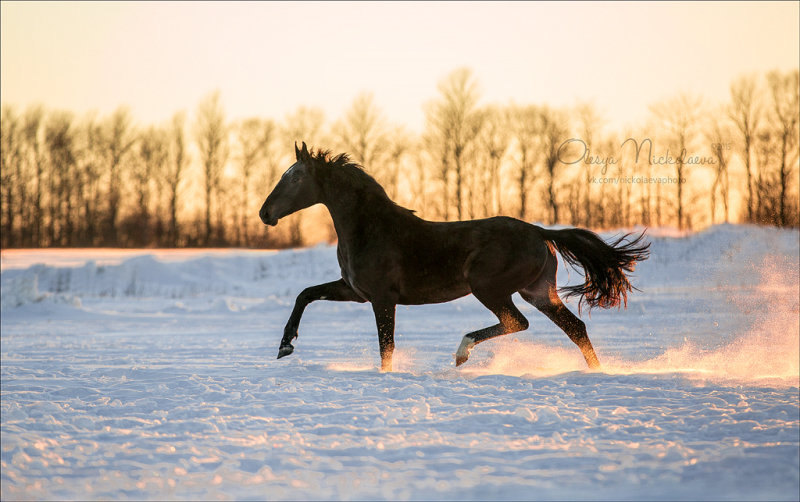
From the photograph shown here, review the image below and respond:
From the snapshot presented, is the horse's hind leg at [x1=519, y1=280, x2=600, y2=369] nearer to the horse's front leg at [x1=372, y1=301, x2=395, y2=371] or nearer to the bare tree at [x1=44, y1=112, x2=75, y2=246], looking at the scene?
the horse's front leg at [x1=372, y1=301, x2=395, y2=371]

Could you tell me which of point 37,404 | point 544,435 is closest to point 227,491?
point 544,435

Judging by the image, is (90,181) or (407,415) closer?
(407,415)

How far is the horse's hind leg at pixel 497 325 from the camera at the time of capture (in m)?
6.66

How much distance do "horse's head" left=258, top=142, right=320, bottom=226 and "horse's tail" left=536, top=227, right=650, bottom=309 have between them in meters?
2.22

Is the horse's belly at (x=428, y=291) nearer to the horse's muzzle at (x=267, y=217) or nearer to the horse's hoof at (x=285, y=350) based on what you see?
the horse's hoof at (x=285, y=350)

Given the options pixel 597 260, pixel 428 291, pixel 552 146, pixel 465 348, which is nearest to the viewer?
pixel 465 348

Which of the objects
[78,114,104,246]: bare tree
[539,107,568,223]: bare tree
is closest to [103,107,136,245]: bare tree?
[78,114,104,246]: bare tree

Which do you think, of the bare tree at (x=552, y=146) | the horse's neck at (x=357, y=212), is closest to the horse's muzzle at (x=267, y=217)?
the horse's neck at (x=357, y=212)

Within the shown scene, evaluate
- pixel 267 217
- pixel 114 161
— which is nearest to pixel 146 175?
pixel 114 161

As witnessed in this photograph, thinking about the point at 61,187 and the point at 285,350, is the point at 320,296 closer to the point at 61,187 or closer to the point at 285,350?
the point at 285,350

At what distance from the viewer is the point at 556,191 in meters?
33.3

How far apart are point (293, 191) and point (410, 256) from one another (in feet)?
4.00

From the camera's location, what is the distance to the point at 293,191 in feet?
22.7

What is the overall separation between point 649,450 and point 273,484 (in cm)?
190
